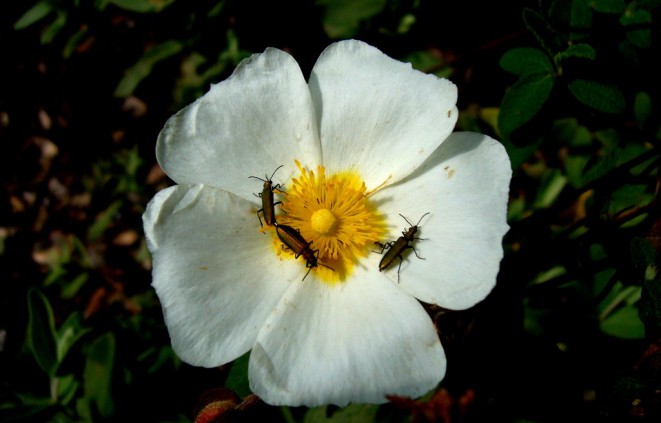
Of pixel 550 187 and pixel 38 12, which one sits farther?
pixel 38 12

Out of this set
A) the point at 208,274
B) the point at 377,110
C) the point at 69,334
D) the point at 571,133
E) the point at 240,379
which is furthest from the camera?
the point at 571,133

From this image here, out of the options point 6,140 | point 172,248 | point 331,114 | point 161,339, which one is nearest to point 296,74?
point 331,114

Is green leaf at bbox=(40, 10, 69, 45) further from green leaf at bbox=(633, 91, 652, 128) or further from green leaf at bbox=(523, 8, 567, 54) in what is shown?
green leaf at bbox=(633, 91, 652, 128)

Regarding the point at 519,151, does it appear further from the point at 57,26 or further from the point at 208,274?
the point at 57,26

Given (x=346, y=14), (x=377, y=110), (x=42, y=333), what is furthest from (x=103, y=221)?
(x=377, y=110)

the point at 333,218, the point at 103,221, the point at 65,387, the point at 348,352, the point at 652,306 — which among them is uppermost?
the point at 333,218
